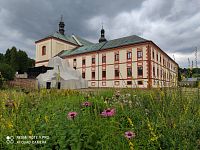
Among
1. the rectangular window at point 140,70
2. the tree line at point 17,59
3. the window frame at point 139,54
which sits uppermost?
the tree line at point 17,59

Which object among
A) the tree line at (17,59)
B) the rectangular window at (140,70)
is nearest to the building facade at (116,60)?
the rectangular window at (140,70)

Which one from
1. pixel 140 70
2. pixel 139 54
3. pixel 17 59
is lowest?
pixel 140 70

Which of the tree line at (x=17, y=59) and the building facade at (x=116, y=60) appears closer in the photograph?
the building facade at (x=116, y=60)

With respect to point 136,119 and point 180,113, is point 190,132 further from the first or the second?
point 136,119

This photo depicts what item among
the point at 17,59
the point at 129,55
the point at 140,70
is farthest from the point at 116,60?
the point at 17,59

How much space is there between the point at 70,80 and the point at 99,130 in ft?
102

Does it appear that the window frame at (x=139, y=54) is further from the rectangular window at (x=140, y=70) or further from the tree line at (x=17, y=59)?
the tree line at (x=17, y=59)

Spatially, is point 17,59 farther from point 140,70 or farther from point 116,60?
point 140,70

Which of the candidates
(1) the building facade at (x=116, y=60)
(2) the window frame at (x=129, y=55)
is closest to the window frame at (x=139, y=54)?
(1) the building facade at (x=116, y=60)

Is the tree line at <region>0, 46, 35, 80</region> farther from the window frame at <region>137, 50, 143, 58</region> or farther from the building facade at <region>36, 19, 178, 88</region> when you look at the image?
the window frame at <region>137, 50, 143, 58</region>

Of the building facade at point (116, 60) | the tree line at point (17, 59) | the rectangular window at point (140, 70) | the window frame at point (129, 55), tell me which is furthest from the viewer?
the tree line at point (17, 59)

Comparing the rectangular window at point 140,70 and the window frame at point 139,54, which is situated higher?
the window frame at point 139,54

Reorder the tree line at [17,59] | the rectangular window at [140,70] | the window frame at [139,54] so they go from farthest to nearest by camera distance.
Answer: the tree line at [17,59], the window frame at [139,54], the rectangular window at [140,70]

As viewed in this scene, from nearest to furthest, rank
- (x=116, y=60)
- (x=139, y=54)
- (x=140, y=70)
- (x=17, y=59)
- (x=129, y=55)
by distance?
(x=140, y=70) → (x=139, y=54) → (x=129, y=55) → (x=116, y=60) → (x=17, y=59)
